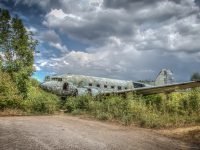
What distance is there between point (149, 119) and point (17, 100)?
9371 mm

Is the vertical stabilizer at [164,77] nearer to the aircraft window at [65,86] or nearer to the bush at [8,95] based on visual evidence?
the aircraft window at [65,86]

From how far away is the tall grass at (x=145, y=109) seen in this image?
16.8 meters

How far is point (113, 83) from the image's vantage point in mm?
31188

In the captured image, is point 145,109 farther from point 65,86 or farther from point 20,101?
point 65,86

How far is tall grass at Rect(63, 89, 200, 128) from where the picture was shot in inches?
662

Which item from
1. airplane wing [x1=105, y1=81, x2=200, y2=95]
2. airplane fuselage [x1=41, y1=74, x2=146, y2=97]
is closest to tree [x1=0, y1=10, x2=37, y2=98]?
airplane fuselage [x1=41, y1=74, x2=146, y2=97]

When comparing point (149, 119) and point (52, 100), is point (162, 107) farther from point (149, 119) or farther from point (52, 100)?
point (52, 100)

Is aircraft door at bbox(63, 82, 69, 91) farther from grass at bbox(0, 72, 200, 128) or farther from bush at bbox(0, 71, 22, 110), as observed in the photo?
bush at bbox(0, 71, 22, 110)

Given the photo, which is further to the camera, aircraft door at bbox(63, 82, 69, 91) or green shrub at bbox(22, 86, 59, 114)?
aircraft door at bbox(63, 82, 69, 91)

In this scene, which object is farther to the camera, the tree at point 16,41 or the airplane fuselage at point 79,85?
the tree at point 16,41

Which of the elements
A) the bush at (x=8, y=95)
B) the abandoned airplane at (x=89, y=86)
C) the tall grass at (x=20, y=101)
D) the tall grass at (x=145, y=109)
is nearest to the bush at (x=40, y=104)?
the tall grass at (x=20, y=101)

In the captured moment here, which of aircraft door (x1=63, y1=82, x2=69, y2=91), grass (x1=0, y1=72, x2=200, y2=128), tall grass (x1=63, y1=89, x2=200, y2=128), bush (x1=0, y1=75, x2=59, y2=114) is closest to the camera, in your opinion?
tall grass (x1=63, y1=89, x2=200, y2=128)

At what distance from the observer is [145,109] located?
18406mm

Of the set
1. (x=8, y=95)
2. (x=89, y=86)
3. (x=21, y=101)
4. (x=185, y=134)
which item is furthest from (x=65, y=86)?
(x=185, y=134)
